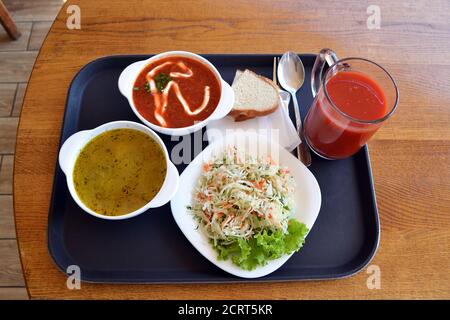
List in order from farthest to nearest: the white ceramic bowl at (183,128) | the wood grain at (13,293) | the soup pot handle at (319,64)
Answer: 1. the wood grain at (13,293)
2. the soup pot handle at (319,64)
3. the white ceramic bowl at (183,128)

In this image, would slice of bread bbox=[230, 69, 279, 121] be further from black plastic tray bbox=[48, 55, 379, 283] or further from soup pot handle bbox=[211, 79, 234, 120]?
black plastic tray bbox=[48, 55, 379, 283]

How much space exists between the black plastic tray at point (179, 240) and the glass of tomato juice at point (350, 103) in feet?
0.50

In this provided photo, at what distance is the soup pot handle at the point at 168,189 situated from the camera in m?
1.27

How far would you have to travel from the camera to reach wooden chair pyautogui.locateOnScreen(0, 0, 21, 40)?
2551 millimetres

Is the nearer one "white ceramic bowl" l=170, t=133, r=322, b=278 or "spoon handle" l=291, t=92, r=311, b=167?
"white ceramic bowl" l=170, t=133, r=322, b=278

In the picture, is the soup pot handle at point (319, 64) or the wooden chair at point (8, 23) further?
the wooden chair at point (8, 23)

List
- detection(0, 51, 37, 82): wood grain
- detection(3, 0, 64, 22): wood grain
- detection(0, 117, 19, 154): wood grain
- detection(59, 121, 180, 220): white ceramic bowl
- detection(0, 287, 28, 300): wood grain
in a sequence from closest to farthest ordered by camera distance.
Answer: detection(59, 121, 180, 220): white ceramic bowl → detection(0, 287, 28, 300): wood grain → detection(0, 117, 19, 154): wood grain → detection(0, 51, 37, 82): wood grain → detection(3, 0, 64, 22): wood grain

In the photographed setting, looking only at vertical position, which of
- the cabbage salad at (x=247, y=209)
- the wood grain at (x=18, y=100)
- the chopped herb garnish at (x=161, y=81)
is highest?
the chopped herb garnish at (x=161, y=81)

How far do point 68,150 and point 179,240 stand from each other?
51cm

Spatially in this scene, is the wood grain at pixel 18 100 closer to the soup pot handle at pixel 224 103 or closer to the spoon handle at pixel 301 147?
the soup pot handle at pixel 224 103

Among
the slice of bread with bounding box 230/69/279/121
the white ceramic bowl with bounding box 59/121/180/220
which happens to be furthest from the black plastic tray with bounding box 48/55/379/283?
the slice of bread with bounding box 230/69/279/121

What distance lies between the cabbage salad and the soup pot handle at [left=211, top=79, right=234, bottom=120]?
0.14m

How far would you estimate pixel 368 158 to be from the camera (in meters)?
1.52

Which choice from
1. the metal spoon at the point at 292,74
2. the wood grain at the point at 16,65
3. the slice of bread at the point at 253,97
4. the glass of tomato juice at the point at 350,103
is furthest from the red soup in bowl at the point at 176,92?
the wood grain at the point at 16,65
